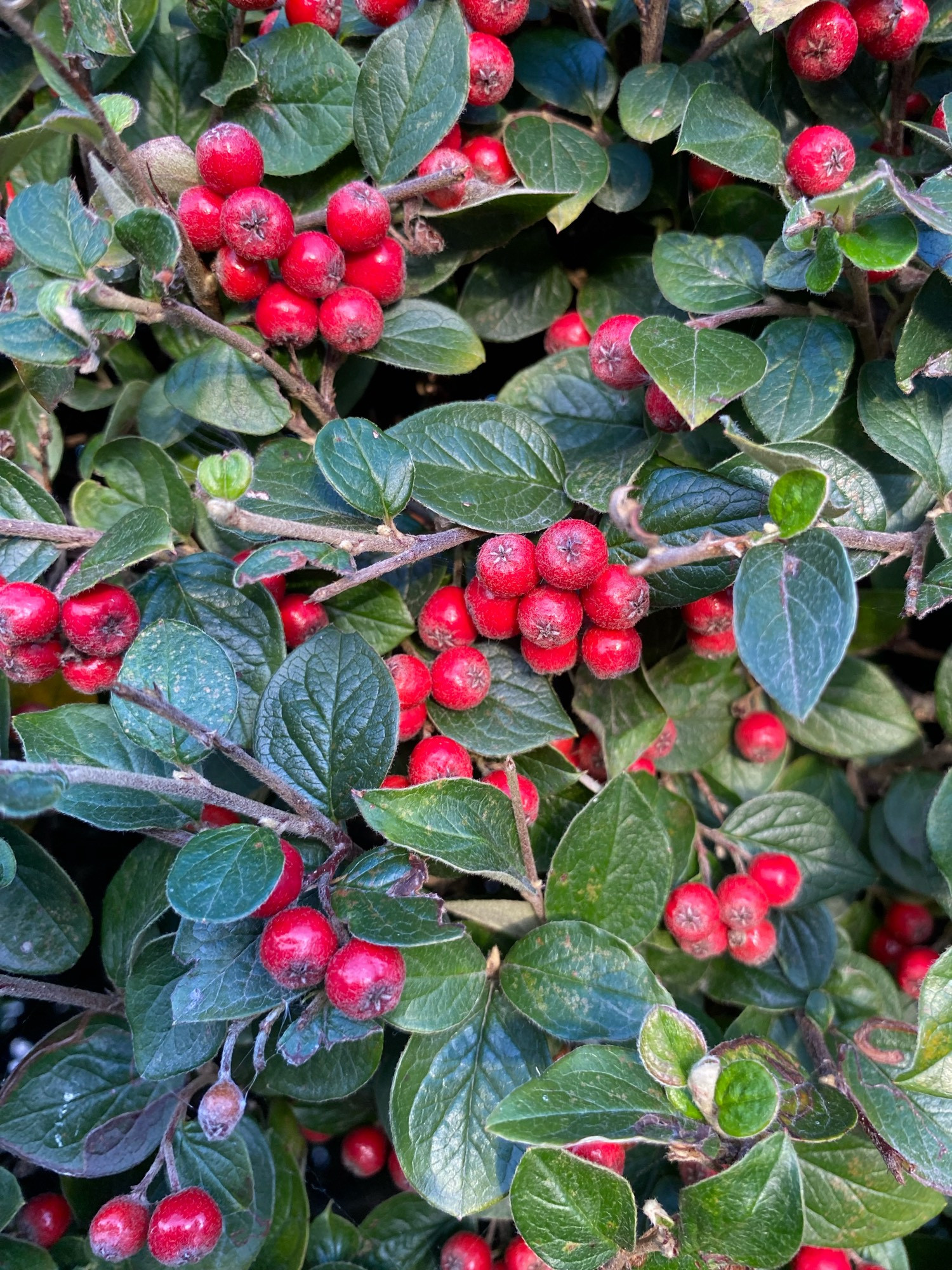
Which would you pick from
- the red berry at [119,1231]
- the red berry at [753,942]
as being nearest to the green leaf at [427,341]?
the red berry at [753,942]

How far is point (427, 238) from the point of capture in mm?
1723

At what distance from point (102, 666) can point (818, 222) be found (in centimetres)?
135

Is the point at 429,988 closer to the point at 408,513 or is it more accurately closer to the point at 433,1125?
the point at 433,1125

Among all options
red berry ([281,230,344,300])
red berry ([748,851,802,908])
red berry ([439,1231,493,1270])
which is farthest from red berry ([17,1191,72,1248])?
red berry ([281,230,344,300])

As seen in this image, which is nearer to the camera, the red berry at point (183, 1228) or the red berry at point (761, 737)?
the red berry at point (183, 1228)

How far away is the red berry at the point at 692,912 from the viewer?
1.81m

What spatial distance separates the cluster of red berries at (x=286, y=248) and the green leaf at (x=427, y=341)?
0.19 ft

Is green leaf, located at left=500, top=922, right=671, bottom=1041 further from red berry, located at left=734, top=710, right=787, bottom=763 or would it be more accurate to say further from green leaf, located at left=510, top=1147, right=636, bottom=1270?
red berry, located at left=734, top=710, right=787, bottom=763

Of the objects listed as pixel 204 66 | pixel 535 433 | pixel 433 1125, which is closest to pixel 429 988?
pixel 433 1125

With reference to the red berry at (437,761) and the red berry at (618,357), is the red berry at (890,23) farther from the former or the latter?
the red berry at (437,761)

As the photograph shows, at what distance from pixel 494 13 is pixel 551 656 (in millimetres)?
1166

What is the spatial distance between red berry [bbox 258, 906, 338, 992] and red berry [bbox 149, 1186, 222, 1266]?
1.59 ft

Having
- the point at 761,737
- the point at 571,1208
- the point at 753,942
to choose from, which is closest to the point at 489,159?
the point at 761,737

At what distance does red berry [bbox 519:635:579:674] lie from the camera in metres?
1.60
